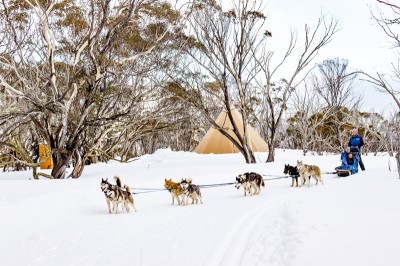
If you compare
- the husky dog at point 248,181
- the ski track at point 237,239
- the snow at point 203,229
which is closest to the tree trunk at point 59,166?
the snow at point 203,229

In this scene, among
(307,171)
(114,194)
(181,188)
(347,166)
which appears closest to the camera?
(114,194)

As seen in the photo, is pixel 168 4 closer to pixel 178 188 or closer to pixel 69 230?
pixel 178 188

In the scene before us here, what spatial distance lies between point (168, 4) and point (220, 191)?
10.1 metres

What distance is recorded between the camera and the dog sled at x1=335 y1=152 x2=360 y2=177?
38.9ft

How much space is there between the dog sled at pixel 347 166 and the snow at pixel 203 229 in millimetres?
3909

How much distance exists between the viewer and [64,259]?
418cm

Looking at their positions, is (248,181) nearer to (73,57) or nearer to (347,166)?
(347,166)

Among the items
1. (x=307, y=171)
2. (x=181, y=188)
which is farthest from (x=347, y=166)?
(x=181, y=188)

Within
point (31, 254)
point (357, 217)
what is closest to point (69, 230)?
point (31, 254)

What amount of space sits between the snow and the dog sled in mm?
3909

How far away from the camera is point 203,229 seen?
209 inches

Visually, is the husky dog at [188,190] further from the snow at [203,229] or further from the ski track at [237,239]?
the ski track at [237,239]

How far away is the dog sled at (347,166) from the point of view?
1185 centimetres

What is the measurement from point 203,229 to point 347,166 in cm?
834
